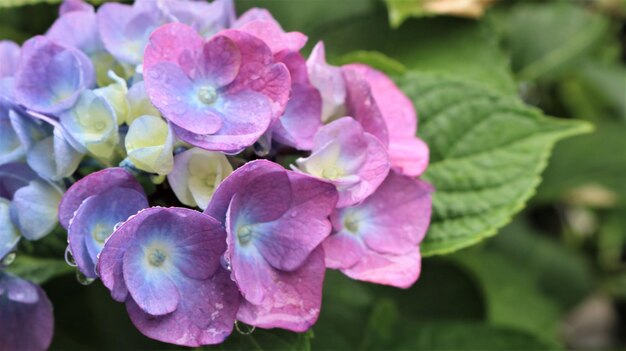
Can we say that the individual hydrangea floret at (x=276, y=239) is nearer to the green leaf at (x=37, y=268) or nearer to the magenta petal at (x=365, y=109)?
the magenta petal at (x=365, y=109)

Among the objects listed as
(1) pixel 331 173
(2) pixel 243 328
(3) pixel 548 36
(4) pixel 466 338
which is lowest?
(4) pixel 466 338

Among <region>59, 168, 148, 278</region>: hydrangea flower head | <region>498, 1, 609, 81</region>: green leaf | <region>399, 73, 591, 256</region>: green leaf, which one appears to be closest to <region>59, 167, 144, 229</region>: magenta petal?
<region>59, 168, 148, 278</region>: hydrangea flower head

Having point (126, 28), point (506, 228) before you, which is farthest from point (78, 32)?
point (506, 228)

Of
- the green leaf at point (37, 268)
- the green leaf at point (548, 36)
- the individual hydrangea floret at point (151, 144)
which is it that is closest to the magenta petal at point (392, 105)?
the individual hydrangea floret at point (151, 144)

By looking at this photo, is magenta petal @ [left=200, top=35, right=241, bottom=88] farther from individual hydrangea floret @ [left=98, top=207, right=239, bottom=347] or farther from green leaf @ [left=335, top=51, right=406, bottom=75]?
green leaf @ [left=335, top=51, right=406, bottom=75]

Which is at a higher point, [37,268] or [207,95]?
[207,95]

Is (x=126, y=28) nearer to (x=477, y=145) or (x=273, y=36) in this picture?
(x=273, y=36)
